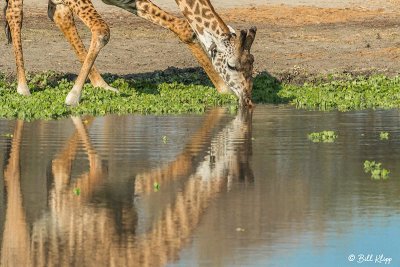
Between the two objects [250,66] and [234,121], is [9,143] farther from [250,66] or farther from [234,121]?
[250,66]

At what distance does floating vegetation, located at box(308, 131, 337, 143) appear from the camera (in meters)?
15.8

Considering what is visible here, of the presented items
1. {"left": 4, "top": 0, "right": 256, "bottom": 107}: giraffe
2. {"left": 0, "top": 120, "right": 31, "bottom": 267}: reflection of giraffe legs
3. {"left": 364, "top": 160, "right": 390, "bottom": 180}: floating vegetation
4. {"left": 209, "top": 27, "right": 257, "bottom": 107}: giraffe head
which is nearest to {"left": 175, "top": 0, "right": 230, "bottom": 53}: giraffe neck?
{"left": 4, "top": 0, "right": 256, "bottom": 107}: giraffe

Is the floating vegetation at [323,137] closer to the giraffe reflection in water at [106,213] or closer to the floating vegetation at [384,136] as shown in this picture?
the floating vegetation at [384,136]

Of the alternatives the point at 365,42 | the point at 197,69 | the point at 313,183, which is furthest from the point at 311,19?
the point at 313,183

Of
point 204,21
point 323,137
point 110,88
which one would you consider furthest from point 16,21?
point 323,137

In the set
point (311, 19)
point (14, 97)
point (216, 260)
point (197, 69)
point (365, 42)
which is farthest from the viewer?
point (311, 19)

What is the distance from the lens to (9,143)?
15.6 meters

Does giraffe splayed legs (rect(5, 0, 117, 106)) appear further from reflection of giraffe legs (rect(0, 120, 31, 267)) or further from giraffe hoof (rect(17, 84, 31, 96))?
reflection of giraffe legs (rect(0, 120, 31, 267))

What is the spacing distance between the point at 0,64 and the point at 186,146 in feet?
34.2

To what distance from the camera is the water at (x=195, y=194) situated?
1002 centimetres

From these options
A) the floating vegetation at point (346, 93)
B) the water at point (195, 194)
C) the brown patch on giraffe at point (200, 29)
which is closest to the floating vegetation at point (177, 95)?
the floating vegetation at point (346, 93)

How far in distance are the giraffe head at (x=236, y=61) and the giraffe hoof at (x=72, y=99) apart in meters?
2.19

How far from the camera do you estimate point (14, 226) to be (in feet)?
36.2

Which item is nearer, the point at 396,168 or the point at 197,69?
the point at 396,168
